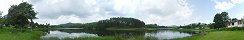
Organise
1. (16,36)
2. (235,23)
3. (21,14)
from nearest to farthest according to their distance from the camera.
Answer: (16,36) → (21,14) → (235,23)

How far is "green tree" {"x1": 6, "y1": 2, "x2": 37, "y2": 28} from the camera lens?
287ft

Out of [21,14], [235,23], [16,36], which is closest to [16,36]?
[16,36]

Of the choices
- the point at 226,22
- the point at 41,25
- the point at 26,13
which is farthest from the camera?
the point at 41,25

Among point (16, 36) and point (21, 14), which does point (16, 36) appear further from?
point (21, 14)

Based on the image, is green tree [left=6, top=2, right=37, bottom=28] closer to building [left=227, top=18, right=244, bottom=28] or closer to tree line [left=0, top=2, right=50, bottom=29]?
tree line [left=0, top=2, right=50, bottom=29]

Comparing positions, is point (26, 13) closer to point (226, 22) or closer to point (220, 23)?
point (220, 23)

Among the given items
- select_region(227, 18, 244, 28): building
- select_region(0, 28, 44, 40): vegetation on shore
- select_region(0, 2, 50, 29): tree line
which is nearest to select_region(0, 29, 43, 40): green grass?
select_region(0, 28, 44, 40): vegetation on shore

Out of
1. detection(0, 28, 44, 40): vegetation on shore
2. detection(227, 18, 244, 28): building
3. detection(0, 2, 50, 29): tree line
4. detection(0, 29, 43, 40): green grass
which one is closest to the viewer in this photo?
detection(0, 29, 43, 40): green grass

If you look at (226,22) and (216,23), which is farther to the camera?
(226,22)

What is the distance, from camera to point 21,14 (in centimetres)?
8719

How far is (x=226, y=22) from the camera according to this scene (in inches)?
6024

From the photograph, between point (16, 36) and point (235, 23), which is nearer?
point (16, 36)

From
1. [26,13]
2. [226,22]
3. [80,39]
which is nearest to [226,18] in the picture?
[226,22]

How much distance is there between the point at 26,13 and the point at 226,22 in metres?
92.9
